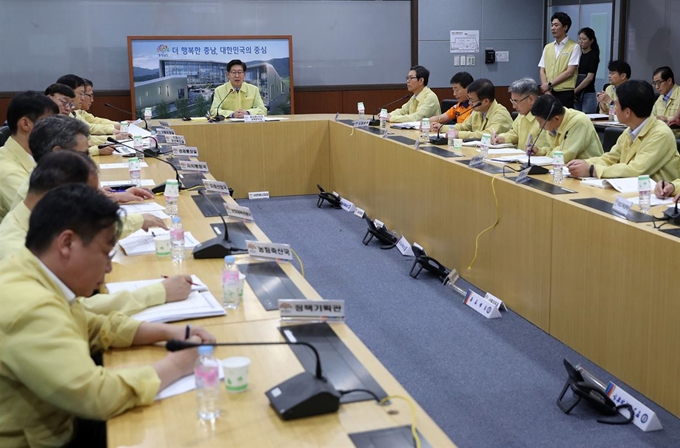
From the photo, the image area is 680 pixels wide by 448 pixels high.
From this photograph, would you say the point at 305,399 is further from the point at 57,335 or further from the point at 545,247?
the point at 545,247

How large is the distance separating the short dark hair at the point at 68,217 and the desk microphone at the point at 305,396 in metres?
0.34

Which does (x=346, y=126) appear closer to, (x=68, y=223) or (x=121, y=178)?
(x=121, y=178)

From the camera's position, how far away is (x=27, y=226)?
2195 mm

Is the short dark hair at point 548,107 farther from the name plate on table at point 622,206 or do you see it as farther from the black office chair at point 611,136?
the name plate on table at point 622,206

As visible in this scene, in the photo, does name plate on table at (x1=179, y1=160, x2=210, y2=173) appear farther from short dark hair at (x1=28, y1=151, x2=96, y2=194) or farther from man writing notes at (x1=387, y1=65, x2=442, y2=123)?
man writing notes at (x1=387, y1=65, x2=442, y2=123)

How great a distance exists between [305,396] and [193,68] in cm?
700

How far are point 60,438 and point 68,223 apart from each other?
0.47 meters

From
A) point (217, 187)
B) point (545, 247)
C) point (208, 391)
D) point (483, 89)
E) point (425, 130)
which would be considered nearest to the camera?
point (208, 391)

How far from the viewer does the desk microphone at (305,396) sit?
151 centimetres

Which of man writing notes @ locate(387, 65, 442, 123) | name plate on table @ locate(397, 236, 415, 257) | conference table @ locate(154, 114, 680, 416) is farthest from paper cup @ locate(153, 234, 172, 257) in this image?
man writing notes @ locate(387, 65, 442, 123)

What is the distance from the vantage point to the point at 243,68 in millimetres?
7082

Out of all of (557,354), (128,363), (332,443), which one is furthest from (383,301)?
(332,443)

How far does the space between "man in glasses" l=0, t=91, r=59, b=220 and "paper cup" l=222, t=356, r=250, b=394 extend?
194 cm

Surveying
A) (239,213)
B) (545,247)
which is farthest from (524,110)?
(239,213)
